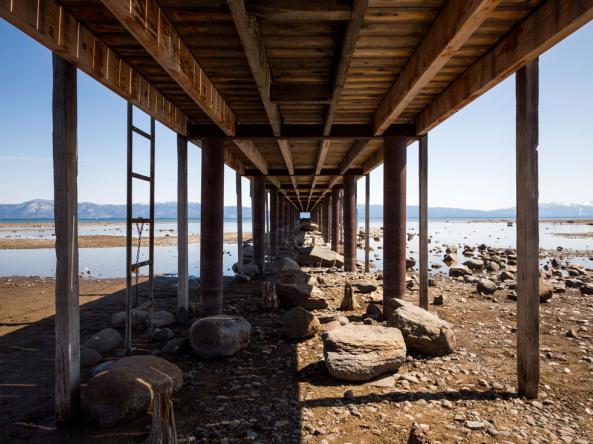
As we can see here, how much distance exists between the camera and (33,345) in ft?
23.0

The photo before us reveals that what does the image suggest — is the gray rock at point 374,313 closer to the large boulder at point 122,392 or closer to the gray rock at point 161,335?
the gray rock at point 161,335

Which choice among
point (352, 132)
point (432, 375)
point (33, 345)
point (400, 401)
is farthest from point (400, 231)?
point (33, 345)

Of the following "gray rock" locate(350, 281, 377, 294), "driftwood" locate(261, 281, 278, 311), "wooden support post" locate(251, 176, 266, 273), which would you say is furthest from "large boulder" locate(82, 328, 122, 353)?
"wooden support post" locate(251, 176, 266, 273)

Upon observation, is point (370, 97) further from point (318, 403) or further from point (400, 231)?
point (318, 403)

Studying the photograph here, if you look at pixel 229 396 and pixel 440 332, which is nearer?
pixel 229 396

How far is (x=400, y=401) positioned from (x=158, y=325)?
5503 millimetres

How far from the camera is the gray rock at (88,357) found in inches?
237

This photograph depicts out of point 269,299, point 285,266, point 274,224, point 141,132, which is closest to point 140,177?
point 141,132

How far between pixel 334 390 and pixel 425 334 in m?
2.07

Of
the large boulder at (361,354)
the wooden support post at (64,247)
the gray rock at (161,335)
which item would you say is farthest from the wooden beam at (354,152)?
the wooden support post at (64,247)

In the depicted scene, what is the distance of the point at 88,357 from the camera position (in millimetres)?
6086

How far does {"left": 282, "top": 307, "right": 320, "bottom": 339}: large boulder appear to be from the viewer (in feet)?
23.1

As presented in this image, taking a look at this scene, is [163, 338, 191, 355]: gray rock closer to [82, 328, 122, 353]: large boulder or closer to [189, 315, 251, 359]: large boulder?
[189, 315, 251, 359]: large boulder

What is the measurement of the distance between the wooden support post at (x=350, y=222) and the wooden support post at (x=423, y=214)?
7.68 metres
